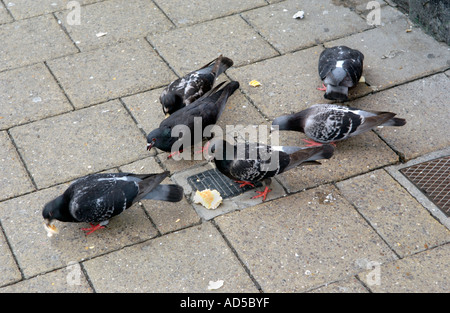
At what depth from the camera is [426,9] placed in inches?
259

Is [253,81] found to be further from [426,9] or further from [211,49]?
[426,9]

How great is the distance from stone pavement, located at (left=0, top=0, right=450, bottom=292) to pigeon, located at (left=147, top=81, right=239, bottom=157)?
23cm

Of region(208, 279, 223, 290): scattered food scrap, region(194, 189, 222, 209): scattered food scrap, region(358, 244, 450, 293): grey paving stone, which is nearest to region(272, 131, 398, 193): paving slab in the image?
region(194, 189, 222, 209): scattered food scrap

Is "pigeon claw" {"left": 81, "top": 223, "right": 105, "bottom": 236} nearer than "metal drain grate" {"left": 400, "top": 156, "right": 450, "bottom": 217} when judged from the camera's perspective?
Yes

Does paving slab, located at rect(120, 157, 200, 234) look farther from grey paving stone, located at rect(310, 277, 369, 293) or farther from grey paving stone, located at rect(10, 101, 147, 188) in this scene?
grey paving stone, located at rect(310, 277, 369, 293)

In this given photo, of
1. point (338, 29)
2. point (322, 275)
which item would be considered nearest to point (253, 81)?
point (338, 29)

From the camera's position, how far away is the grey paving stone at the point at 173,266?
4.30 meters

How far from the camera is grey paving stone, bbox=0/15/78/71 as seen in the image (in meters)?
6.58

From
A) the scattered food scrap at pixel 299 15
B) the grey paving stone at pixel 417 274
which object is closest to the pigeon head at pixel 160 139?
the grey paving stone at pixel 417 274

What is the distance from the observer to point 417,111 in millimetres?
5668

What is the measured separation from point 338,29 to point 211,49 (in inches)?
56.9

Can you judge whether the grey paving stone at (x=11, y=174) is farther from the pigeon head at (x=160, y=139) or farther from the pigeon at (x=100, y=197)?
the pigeon head at (x=160, y=139)

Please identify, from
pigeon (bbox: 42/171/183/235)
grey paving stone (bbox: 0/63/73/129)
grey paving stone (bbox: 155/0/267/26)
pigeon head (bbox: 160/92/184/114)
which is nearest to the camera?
pigeon (bbox: 42/171/183/235)

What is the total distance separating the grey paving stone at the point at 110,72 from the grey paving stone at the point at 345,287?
9.45 feet
